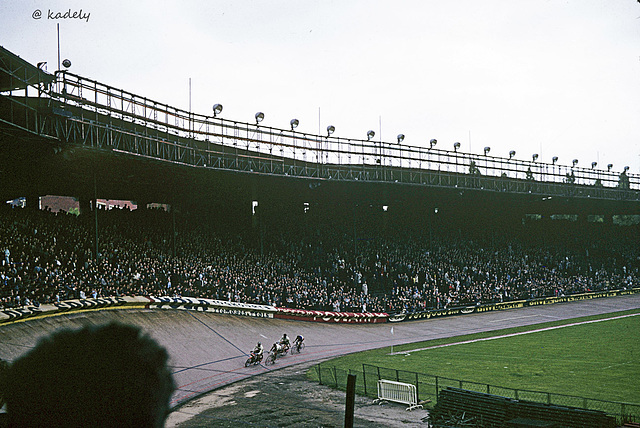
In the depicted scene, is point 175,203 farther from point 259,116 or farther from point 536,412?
point 536,412

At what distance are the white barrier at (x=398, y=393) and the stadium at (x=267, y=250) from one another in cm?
87

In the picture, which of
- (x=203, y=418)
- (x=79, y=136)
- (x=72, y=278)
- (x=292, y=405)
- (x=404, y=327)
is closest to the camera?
(x=203, y=418)

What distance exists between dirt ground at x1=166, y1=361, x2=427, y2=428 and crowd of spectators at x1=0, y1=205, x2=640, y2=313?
38.5ft

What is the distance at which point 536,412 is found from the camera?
1784 centimetres

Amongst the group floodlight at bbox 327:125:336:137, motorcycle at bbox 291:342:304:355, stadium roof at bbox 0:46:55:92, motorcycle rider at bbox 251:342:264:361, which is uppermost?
floodlight at bbox 327:125:336:137

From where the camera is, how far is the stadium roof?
86.4ft

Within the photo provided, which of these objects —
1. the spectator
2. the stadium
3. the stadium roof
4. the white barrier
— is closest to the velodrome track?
the stadium

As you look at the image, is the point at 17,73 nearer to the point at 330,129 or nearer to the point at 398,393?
the point at 398,393

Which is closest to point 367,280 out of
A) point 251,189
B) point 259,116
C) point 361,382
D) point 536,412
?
point 251,189

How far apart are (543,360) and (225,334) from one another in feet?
62.6

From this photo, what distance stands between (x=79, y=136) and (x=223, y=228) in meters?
18.3

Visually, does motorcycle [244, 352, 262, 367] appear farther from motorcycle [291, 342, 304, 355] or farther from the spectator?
the spectator

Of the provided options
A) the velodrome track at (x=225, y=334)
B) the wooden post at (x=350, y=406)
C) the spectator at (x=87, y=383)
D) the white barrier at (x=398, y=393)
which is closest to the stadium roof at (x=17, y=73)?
the velodrome track at (x=225, y=334)

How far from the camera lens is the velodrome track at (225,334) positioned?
28.3 m
